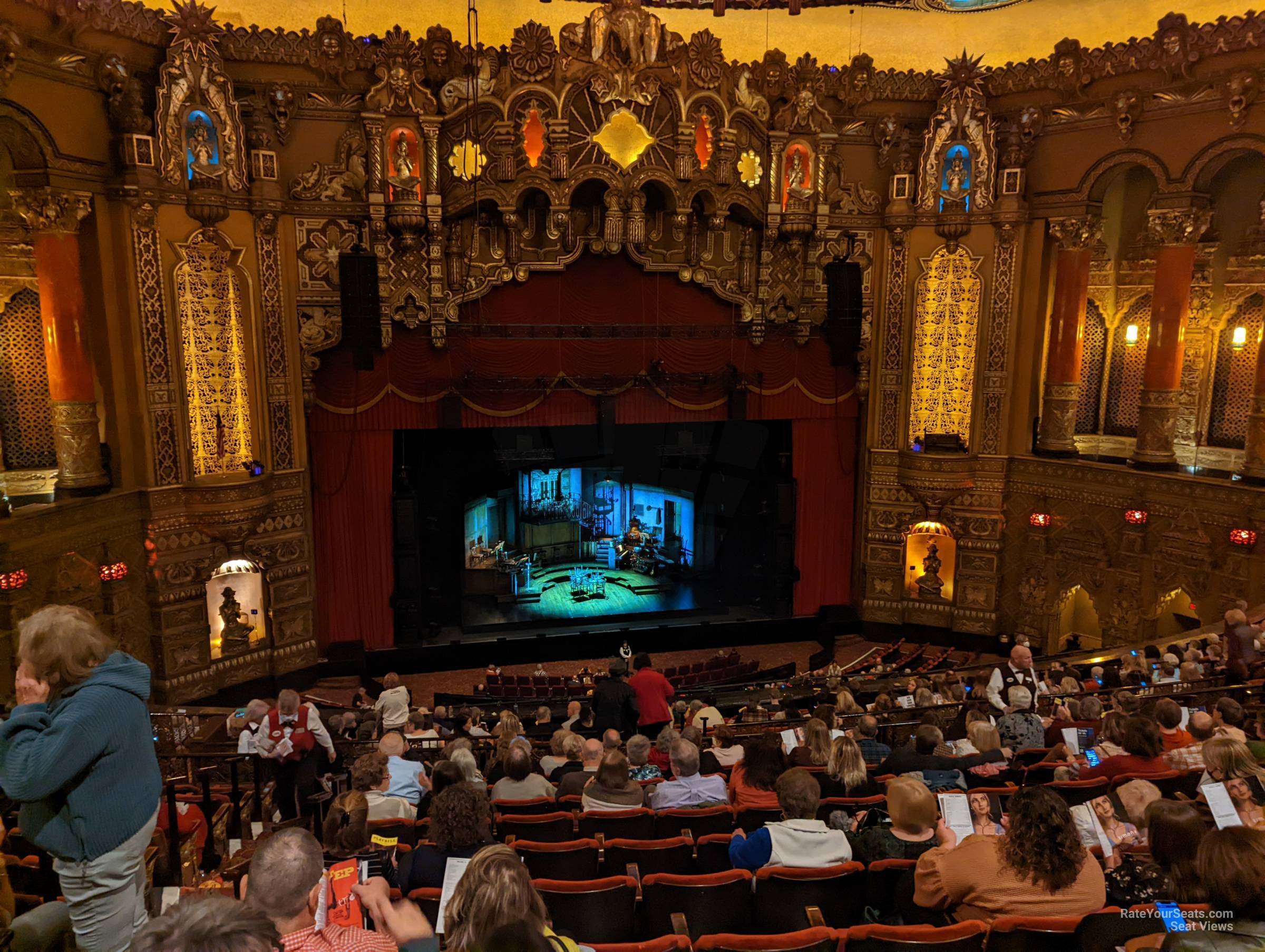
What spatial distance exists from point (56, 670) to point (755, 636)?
582 inches

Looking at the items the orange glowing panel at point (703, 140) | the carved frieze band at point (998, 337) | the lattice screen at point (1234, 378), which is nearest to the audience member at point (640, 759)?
the orange glowing panel at point (703, 140)

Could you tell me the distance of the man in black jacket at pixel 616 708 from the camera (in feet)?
30.1

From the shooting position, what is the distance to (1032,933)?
3.71 m

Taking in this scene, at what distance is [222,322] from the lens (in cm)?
1355

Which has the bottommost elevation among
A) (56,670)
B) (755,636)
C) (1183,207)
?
(755,636)

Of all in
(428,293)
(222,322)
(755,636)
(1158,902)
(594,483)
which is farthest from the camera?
(594,483)

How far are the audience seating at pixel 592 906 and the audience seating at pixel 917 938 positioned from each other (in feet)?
3.68

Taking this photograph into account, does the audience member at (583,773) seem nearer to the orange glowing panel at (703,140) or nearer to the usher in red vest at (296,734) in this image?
the usher in red vest at (296,734)

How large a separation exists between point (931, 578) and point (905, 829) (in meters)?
12.9

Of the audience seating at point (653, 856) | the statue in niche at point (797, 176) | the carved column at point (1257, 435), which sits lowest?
the audience seating at point (653, 856)

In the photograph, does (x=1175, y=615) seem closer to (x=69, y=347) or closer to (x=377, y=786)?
(x=377, y=786)

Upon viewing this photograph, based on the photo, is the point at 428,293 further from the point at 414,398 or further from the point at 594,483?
the point at 594,483

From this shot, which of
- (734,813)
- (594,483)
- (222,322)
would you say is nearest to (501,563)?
(594,483)

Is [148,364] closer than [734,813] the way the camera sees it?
No
